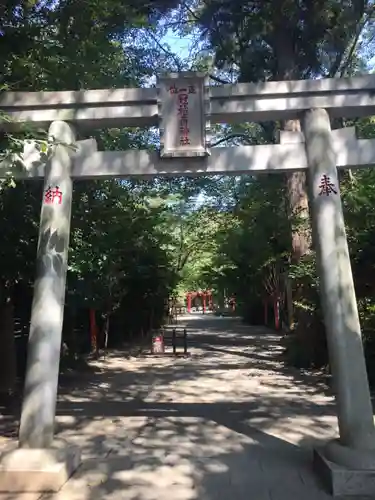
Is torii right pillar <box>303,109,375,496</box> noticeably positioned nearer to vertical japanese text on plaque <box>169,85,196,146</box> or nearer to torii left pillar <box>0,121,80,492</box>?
vertical japanese text on plaque <box>169,85,196,146</box>

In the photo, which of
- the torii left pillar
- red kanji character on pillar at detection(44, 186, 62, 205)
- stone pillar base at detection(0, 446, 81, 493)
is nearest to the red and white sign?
the torii left pillar

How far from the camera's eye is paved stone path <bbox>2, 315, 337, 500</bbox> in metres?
4.28

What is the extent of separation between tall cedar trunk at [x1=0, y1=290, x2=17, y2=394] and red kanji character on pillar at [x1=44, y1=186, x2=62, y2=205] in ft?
12.4

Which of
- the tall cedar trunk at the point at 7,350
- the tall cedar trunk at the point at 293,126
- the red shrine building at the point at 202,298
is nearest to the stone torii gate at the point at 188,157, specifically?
the tall cedar trunk at the point at 7,350

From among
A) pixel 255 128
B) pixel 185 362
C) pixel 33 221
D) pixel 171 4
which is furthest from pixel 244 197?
pixel 33 221

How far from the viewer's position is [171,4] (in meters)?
10.5

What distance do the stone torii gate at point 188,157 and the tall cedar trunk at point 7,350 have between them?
379cm

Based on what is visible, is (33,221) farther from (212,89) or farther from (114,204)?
(212,89)

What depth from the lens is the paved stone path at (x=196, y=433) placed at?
4.28 meters

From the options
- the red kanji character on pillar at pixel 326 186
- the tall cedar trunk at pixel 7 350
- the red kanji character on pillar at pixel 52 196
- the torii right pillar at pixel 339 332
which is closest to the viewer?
the torii right pillar at pixel 339 332

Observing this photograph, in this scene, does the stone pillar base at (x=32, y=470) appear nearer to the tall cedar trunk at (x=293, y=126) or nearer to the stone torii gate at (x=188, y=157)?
the stone torii gate at (x=188, y=157)

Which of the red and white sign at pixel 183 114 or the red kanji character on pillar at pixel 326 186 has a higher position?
the red and white sign at pixel 183 114

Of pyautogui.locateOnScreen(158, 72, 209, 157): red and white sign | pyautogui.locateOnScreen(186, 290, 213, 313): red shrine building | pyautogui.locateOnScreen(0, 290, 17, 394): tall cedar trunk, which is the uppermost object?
pyautogui.locateOnScreen(186, 290, 213, 313): red shrine building

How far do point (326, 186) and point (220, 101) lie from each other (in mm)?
1352
